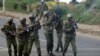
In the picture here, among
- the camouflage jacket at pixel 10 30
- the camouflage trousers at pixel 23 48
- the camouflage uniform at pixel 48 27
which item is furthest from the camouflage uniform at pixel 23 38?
the camouflage uniform at pixel 48 27

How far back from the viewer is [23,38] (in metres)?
16.1

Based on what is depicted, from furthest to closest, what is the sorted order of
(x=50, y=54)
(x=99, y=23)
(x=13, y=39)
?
1. (x=99, y=23)
2. (x=50, y=54)
3. (x=13, y=39)

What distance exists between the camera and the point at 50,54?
18891mm

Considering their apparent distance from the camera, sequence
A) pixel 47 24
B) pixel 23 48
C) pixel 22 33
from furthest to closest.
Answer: pixel 47 24
pixel 23 48
pixel 22 33

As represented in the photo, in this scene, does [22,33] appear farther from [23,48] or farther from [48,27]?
[48,27]

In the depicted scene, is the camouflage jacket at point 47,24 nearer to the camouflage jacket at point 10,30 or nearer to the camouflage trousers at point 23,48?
the camouflage jacket at point 10,30

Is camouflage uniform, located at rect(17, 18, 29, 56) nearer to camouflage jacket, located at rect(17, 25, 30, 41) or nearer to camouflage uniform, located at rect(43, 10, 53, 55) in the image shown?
camouflage jacket, located at rect(17, 25, 30, 41)

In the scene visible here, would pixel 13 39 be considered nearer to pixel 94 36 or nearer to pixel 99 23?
pixel 94 36

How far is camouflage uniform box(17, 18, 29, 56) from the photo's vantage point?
1605 centimetres

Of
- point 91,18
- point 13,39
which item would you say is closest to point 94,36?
point 91,18

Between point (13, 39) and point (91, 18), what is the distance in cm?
2083

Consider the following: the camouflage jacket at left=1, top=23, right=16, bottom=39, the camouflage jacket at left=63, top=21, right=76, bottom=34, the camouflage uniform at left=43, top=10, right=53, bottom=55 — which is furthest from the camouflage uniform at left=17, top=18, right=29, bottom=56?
the camouflage uniform at left=43, top=10, right=53, bottom=55

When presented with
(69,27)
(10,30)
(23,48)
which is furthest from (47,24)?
(23,48)

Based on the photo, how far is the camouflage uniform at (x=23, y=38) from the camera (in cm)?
1605
